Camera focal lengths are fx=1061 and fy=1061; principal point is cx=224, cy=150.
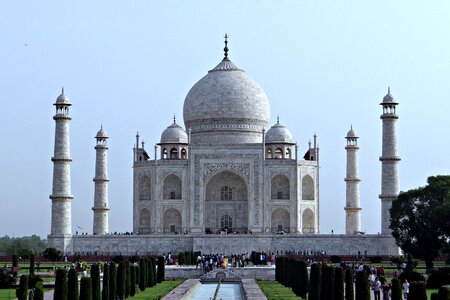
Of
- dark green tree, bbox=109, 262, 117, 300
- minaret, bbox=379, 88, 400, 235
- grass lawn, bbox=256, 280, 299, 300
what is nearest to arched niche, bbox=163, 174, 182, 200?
minaret, bbox=379, 88, 400, 235

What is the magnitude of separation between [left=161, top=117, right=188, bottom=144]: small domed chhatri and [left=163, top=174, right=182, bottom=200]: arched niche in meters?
1.87

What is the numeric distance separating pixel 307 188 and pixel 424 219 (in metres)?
12.2

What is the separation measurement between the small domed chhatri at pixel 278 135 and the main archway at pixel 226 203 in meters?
2.33

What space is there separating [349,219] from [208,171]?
6.49 m

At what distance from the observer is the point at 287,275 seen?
26.4 m

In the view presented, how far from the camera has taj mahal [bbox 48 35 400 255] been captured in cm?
4072

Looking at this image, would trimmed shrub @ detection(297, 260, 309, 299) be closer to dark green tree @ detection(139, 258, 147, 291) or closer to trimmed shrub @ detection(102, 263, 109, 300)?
dark green tree @ detection(139, 258, 147, 291)

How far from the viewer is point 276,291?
24.6 metres

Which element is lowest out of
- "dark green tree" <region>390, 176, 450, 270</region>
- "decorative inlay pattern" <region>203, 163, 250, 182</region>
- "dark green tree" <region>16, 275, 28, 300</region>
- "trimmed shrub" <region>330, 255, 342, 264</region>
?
"dark green tree" <region>16, 275, 28, 300</region>

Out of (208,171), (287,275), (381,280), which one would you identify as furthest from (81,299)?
(208,171)

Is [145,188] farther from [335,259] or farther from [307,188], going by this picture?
[335,259]

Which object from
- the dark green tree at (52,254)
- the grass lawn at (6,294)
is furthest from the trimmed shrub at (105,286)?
the dark green tree at (52,254)

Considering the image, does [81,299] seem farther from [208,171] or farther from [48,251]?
[208,171]

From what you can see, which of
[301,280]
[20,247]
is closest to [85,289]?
[301,280]
